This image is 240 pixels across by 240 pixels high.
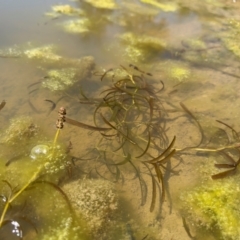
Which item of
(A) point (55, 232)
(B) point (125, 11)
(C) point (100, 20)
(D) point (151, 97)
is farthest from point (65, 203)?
(B) point (125, 11)

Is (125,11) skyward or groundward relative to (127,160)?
skyward

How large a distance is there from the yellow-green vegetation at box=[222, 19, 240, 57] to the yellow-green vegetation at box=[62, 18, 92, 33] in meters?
1.20

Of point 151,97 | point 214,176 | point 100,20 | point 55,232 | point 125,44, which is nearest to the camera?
point 55,232

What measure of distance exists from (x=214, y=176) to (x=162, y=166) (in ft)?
0.84

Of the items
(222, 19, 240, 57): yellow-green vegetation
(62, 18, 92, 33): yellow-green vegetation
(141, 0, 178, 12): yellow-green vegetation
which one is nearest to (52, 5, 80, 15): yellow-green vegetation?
(62, 18, 92, 33): yellow-green vegetation

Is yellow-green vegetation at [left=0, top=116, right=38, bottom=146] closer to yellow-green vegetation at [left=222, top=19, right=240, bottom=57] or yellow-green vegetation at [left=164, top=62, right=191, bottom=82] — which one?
yellow-green vegetation at [left=164, top=62, right=191, bottom=82]

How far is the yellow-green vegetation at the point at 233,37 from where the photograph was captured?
250 cm

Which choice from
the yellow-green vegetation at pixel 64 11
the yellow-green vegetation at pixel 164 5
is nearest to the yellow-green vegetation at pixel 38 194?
the yellow-green vegetation at pixel 64 11

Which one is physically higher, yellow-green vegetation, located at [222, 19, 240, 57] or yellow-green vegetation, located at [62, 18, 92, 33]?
yellow-green vegetation, located at [62, 18, 92, 33]

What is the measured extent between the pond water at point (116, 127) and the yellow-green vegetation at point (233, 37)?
0.02 metres

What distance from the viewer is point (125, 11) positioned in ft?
9.54

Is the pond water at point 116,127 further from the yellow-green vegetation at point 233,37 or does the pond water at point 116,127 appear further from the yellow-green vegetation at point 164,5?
the yellow-green vegetation at point 164,5

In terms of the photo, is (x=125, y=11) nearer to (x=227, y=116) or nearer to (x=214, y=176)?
(x=227, y=116)

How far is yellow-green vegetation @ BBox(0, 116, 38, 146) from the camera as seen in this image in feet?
5.04
